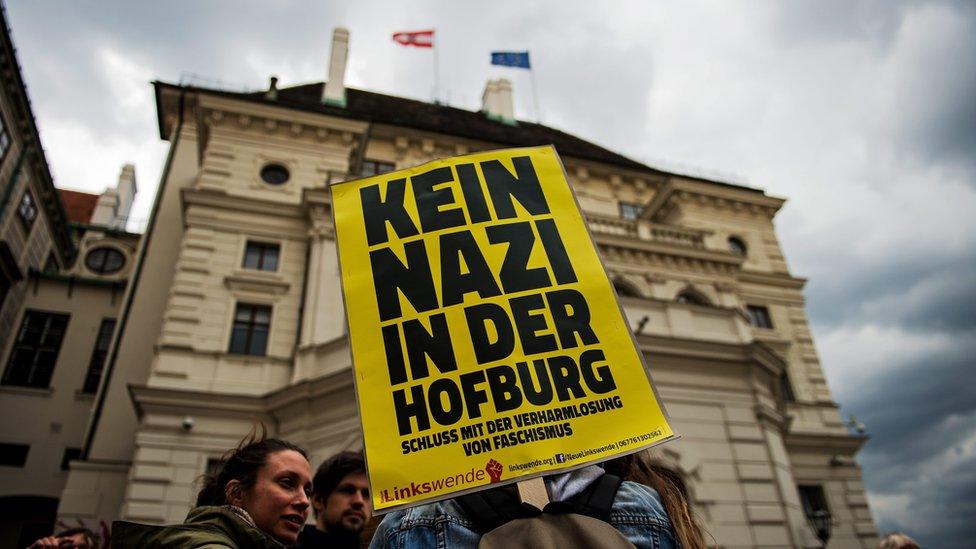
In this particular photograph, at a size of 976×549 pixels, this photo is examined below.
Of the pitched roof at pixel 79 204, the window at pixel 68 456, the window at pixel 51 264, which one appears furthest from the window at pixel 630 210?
the pitched roof at pixel 79 204

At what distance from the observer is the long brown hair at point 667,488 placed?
221 cm

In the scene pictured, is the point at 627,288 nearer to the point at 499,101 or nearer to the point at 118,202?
Result: the point at 499,101

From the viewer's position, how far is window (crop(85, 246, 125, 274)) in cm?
2812

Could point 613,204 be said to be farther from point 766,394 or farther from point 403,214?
point 403,214

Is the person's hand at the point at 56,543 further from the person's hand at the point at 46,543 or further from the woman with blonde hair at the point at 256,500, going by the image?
the woman with blonde hair at the point at 256,500

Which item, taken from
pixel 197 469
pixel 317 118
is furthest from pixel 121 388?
pixel 317 118

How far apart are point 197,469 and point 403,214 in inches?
565

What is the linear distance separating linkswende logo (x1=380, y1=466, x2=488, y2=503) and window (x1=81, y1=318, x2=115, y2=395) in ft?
80.3

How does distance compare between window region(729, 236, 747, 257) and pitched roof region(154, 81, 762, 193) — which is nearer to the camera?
pitched roof region(154, 81, 762, 193)

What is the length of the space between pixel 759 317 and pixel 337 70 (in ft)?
68.9

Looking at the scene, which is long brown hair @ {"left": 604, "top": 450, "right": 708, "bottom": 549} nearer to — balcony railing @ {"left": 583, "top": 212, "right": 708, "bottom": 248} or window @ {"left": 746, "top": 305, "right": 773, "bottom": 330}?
balcony railing @ {"left": 583, "top": 212, "right": 708, "bottom": 248}

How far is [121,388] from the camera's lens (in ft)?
57.4

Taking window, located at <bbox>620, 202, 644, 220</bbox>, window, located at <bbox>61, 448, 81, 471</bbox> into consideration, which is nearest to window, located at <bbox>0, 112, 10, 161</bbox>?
window, located at <bbox>61, 448, 81, 471</bbox>

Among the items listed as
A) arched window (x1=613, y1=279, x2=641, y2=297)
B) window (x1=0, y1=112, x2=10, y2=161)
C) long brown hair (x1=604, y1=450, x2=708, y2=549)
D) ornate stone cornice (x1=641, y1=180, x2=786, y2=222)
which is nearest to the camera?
long brown hair (x1=604, y1=450, x2=708, y2=549)
